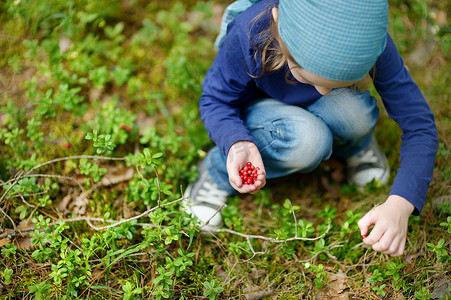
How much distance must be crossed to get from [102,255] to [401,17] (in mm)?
2931

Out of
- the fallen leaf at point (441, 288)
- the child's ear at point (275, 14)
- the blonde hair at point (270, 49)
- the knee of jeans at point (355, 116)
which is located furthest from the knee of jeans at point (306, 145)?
the fallen leaf at point (441, 288)

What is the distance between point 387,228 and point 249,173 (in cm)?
65

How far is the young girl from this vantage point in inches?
47.6

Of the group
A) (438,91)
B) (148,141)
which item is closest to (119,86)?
(148,141)

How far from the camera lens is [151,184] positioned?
6.45 feet

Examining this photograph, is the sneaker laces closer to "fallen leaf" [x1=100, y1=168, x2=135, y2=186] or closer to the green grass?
the green grass

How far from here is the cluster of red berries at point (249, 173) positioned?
1.67m

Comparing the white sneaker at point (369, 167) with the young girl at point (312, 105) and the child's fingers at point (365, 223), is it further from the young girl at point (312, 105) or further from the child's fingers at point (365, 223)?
the child's fingers at point (365, 223)

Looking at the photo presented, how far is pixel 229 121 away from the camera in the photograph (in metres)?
1.84

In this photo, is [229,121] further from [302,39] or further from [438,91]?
[438,91]

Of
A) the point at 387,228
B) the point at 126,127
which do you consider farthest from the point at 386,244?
the point at 126,127

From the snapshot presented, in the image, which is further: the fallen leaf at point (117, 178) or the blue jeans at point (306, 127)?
the fallen leaf at point (117, 178)

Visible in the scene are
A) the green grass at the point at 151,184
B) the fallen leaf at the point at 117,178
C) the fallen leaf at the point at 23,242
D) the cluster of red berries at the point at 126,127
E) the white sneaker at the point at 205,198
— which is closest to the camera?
the green grass at the point at 151,184

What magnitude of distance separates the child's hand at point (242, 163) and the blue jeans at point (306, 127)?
0.59 feet
